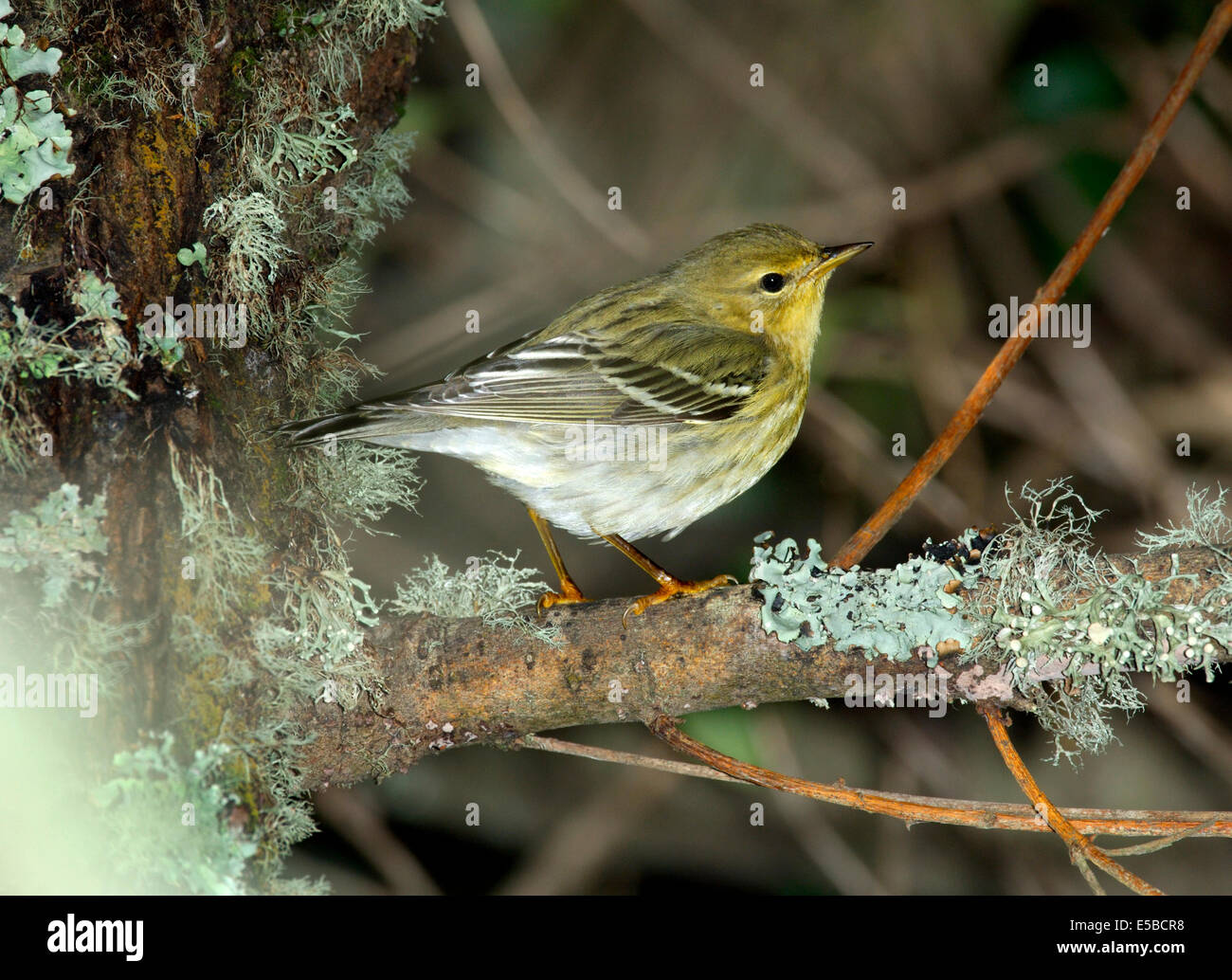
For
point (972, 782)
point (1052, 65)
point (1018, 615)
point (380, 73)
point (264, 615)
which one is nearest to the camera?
point (1018, 615)

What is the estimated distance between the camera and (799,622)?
2.34 meters

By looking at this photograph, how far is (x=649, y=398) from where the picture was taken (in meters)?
3.67

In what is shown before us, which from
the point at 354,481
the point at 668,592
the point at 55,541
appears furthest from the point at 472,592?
the point at 55,541

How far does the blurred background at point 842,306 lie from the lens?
188 inches

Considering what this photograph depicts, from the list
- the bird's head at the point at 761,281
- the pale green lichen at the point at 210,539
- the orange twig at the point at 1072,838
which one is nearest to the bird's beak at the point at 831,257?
the bird's head at the point at 761,281

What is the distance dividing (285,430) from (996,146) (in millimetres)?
4260

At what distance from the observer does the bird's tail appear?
250 centimetres

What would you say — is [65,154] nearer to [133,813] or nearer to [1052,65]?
[133,813]

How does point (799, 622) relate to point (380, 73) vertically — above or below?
below

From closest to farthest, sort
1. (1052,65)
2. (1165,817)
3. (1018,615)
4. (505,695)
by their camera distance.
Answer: (1165,817), (1018,615), (505,695), (1052,65)

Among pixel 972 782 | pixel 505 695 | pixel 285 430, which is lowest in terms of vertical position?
pixel 972 782

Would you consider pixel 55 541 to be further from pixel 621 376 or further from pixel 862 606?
pixel 621 376

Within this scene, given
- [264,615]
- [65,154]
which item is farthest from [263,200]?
[264,615]

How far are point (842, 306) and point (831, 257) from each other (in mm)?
1218
